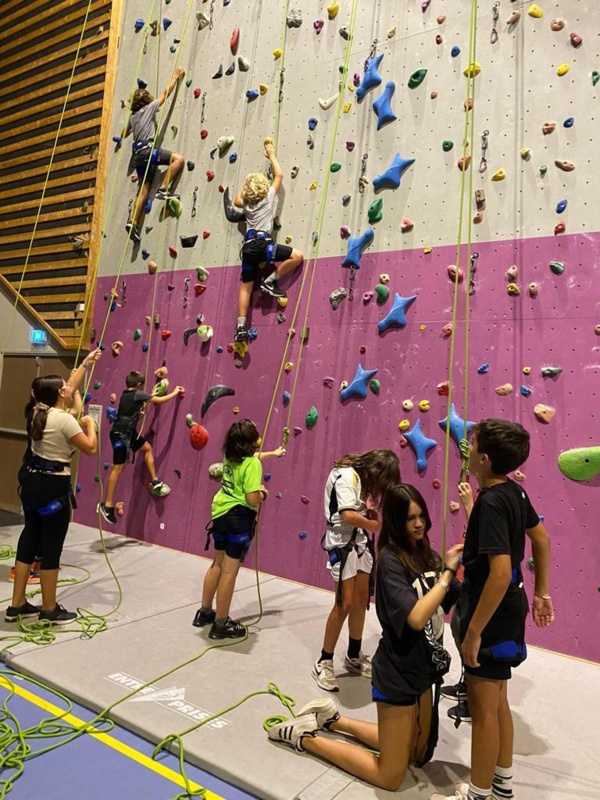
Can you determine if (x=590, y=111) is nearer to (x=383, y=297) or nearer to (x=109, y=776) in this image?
(x=383, y=297)

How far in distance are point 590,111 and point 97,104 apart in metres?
4.43

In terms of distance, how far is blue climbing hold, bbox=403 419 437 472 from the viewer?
3.57m

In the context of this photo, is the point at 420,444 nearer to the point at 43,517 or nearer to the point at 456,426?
the point at 456,426

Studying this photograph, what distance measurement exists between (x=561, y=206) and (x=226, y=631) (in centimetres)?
278

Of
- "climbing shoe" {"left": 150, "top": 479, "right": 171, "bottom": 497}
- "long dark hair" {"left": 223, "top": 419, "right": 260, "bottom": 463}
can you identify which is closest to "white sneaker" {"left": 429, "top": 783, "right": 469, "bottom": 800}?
"long dark hair" {"left": 223, "top": 419, "right": 260, "bottom": 463}

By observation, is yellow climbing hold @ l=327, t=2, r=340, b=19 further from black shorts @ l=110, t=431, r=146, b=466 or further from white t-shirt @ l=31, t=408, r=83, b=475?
black shorts @ l=110, t=431, r=146, b=466

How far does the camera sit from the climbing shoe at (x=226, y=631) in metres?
3.06

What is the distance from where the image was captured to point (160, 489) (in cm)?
489

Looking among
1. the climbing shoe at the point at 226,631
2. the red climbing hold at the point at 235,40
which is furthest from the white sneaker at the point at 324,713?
the red climbing hold at the point at 235,40

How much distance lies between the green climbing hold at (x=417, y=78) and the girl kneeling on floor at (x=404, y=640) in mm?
2911

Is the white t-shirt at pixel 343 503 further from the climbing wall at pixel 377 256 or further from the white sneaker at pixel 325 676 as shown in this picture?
the climbing wall at pixel 377 256

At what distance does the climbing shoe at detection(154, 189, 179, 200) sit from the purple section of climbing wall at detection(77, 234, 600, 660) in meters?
0.67

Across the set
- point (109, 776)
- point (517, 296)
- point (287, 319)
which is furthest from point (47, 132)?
point (109, 776)

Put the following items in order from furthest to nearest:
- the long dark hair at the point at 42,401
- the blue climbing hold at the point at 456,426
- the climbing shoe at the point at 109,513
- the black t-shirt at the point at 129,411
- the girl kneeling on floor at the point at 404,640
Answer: the climbing shoe at the point at 109,513, the black t-shirt at the point at 129,411, the blue climbing hold at the point at 456,426, the long dark hair at the point at 42,401, the girl kneeling on floor at the point at 404,640
